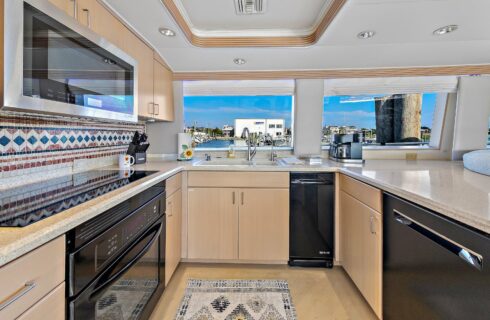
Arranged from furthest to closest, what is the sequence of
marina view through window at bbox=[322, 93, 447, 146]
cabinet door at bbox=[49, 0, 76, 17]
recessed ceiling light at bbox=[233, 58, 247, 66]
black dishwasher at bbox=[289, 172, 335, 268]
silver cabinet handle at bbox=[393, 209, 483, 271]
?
1. marina view through window at bbox=[322, 93, 447, 146]
2. recessed ceiling light at bbox=[233, 58, 247, 66]
3. black dishwasher at bbox=[289, 172, 335, 268]
4. cabinet door at bbox=[49, 0, 76, 17]
5. silver cabinet handle at bbox=[393, 209, 483, 271]

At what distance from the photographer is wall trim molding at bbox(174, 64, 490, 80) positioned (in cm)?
248

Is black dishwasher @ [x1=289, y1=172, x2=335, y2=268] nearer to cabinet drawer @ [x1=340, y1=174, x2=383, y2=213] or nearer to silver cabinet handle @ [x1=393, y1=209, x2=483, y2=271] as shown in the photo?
cabinet drawer @ [x1=340, y1=174, x2=383, y2=213]

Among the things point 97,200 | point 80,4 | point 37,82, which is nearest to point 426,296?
point 97,200

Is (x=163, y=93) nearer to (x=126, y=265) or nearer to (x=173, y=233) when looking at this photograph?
(x=173, y=233)

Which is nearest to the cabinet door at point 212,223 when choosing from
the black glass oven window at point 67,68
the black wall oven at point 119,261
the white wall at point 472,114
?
the black wall oven at point 119,261

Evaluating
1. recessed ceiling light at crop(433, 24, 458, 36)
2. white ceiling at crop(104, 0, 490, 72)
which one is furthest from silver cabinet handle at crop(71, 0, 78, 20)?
recessed ceiling light at crop(433, 24, 458, 36)

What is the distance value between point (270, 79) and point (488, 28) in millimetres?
1749

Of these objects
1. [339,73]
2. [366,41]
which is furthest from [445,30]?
[339,73]

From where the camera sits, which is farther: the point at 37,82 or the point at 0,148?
the point at 0,148

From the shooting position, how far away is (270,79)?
2650mm

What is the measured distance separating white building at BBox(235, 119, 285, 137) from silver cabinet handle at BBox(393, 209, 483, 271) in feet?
5.81

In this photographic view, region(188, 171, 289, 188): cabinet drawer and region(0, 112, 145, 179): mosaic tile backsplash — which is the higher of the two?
region(0, 112, 145, 179): mosaic tile backsplash

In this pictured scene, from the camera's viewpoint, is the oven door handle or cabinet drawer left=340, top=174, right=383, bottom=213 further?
cabinet drawer left=340, top=174, right=383, bottom=213

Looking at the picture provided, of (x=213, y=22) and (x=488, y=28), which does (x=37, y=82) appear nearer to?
(x=213, y=22)
